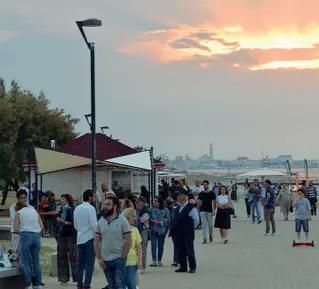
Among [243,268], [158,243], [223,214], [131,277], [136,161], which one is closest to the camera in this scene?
[131,277]

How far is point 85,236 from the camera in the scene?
12.8 meters

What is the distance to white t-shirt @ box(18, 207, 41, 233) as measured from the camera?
12.9 meters

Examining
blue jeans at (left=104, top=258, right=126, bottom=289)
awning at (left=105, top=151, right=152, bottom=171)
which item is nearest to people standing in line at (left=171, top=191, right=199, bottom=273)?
blue jeans at (left=104, top=258, right=126, bottom=289)

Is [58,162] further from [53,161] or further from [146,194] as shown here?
[146,194]

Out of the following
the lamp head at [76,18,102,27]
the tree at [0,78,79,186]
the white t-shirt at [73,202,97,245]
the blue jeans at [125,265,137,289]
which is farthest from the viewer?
the tree at [0,78,79,186]

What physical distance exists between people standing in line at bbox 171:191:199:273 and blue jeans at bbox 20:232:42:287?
141 inches

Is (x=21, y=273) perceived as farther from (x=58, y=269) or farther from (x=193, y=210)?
(x=193, y=210)

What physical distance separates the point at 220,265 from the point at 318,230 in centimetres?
1239

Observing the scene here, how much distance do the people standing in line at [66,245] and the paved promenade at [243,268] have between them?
0.27m

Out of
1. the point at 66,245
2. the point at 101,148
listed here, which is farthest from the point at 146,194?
the point at 66,245

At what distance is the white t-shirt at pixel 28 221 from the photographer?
12.9 metres

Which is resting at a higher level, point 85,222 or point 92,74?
point 92,74

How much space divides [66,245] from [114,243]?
397cm

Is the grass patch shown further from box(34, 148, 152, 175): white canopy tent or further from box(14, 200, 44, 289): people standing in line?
box(34, 148, 152, 175): white canopy tent
